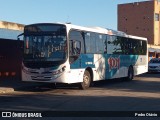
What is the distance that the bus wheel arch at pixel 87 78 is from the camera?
1967 cm

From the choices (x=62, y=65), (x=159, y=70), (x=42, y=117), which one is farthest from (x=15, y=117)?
(x=159, y=70)

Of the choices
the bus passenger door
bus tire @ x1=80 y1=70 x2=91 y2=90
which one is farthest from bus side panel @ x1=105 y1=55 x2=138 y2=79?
the bus passenger door

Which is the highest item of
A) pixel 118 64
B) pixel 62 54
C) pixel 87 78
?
pixel 62 54

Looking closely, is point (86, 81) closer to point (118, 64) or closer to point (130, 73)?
point (118, 64)

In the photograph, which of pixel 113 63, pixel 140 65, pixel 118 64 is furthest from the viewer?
pixel 140 65

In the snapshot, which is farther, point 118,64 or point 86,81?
point 118,64

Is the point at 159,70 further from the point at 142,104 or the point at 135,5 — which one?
the point at 135,5

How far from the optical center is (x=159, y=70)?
3762 centimetres

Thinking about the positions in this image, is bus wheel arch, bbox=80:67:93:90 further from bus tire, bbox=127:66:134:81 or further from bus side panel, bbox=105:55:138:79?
bus tire, bbox=127:66:134:81

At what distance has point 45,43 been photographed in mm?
18047

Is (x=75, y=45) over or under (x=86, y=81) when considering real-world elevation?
over

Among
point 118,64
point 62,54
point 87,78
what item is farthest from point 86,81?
point 118,64

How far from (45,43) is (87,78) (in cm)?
335

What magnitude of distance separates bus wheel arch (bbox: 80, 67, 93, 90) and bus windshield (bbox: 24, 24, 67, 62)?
95.3 inches
